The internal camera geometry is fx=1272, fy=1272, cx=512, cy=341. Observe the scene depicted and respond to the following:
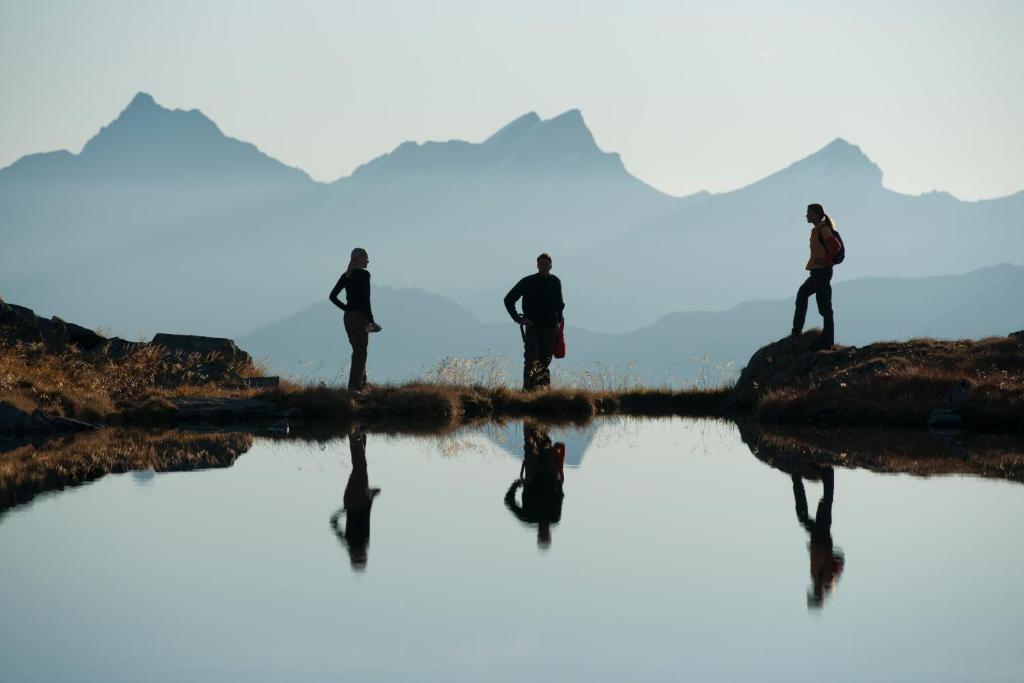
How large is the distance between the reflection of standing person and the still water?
0.03m

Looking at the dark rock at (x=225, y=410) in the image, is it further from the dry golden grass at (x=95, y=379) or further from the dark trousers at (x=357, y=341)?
the dark trousers at (x=357, y=341)

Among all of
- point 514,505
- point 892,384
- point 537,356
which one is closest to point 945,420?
point 892,384

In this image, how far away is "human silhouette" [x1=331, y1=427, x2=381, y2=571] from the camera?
7660 mm

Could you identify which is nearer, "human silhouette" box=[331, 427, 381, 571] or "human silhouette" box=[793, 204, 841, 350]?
"human silhouette" box=[331, 427, 381, 571]

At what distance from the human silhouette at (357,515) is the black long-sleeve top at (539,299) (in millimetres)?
8036

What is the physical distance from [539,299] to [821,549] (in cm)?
1334

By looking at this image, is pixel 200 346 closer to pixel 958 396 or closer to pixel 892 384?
pixel 892 384

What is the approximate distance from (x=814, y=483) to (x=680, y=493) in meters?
1.23

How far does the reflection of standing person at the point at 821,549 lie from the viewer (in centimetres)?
656

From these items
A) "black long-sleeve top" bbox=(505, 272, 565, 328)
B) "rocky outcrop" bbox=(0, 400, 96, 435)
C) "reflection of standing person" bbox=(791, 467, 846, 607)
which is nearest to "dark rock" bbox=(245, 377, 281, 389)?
"black long-sleeve top" bbox=(505, 272, 565, 328)

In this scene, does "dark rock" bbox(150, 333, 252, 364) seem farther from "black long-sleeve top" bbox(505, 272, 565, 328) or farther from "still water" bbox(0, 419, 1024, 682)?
"still water" bbox(0, 419, 1024, 682)

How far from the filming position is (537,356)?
2144 centimetres

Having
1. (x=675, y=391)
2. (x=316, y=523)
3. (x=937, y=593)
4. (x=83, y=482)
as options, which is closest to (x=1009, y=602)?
(x=937, y=593)

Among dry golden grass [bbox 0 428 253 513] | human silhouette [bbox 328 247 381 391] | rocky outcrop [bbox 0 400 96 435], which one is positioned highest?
human silhouette [bbox 328 247 381 391]
